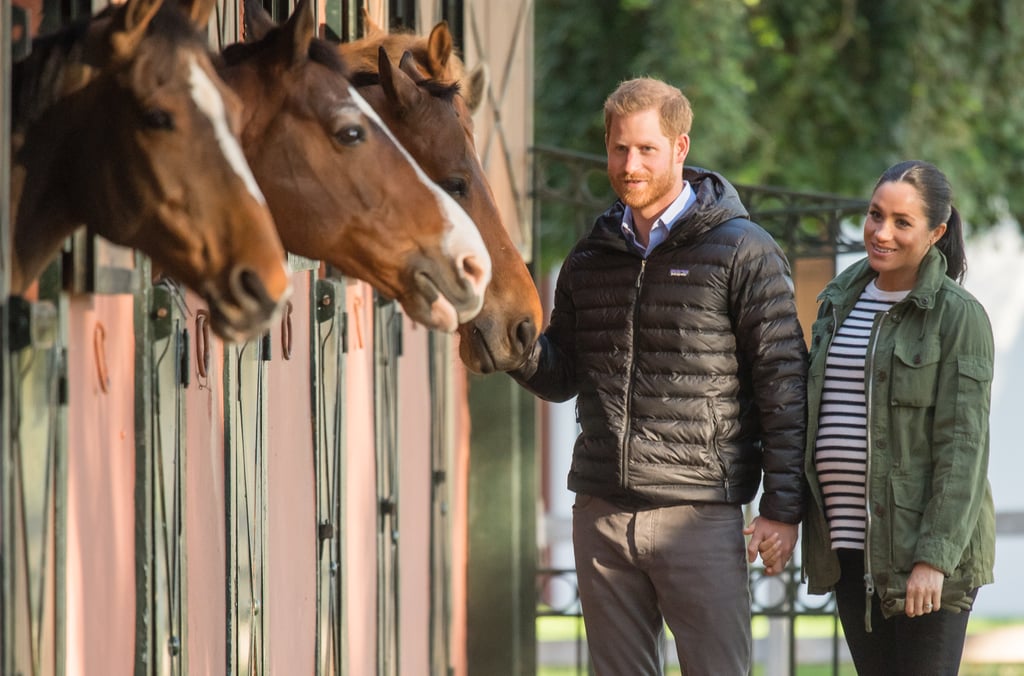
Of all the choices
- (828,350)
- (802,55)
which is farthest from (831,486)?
(802,55)

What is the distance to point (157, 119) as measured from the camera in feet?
7.74

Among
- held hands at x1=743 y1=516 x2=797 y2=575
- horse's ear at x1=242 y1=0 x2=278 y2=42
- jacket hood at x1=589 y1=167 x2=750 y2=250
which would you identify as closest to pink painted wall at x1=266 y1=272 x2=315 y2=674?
jacket hood at x1=589 y1=167 x2=750 y2=250

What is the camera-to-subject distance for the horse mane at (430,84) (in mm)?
3486

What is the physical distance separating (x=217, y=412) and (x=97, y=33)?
1.44 meters

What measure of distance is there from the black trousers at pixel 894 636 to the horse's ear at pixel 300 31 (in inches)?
67.9

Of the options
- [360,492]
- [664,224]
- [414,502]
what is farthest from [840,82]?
[664,224]

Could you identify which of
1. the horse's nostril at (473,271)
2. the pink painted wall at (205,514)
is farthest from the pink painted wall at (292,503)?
the horse's nostril at (473,271)

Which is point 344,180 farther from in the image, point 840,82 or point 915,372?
point 840,82

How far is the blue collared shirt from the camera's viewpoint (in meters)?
3.79

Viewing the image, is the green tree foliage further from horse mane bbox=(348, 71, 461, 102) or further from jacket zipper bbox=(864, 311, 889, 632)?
horse mane bbox=(348, 71, 461, 102)

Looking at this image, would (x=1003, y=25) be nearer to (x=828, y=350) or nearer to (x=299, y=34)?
(x=828, y=350)

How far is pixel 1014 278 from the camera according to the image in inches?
592

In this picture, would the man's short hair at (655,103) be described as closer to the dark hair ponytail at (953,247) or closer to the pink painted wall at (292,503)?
the dark hair ponytail at (953,247)

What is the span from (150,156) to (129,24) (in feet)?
0.61
